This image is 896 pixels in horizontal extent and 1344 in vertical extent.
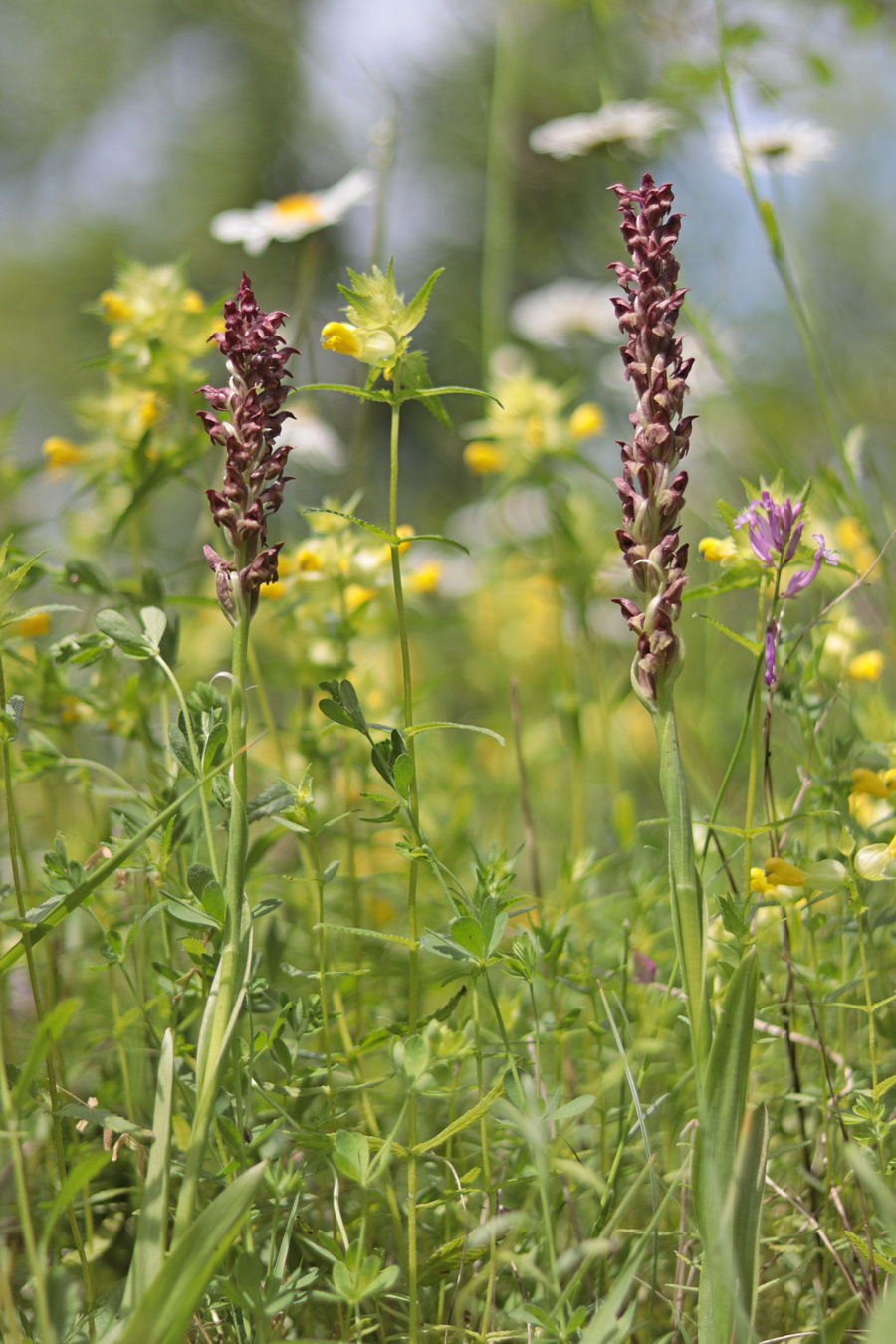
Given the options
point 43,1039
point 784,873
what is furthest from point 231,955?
point 784,873

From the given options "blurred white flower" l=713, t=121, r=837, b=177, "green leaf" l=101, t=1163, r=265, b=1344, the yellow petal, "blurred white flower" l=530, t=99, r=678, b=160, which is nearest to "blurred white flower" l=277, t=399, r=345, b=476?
"blurred white flower" l=530, t=99, r=678, b=160

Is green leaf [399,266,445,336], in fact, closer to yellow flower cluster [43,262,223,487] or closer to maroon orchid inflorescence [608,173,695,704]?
maroon orchid inflorescence [608,173,695,704]

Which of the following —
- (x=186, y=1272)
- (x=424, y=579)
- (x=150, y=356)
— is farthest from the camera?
(x=424, y=579)

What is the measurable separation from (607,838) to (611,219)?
8.22ft

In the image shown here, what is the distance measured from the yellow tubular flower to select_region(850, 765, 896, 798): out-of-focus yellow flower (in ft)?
1.44

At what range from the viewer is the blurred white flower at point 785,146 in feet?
4.77

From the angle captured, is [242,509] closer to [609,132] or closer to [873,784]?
[873,784]

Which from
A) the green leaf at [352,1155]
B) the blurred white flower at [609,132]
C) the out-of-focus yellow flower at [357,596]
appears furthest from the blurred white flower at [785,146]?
the green leaf at [352,1155]

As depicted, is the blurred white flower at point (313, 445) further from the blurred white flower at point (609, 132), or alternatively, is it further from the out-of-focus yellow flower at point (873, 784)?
the out-of-focus yellow flower at point (873, 784)

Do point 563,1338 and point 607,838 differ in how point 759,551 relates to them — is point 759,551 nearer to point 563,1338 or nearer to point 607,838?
point 563,1338

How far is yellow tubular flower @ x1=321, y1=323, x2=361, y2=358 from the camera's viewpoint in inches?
24.3

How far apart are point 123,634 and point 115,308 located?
1.52 feet

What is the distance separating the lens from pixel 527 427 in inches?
51.3

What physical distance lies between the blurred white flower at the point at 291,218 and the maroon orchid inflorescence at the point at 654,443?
0.87 meters
